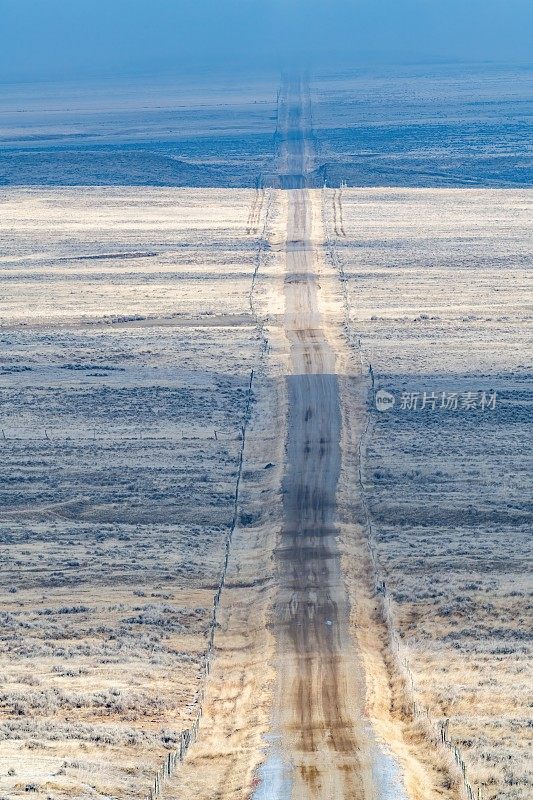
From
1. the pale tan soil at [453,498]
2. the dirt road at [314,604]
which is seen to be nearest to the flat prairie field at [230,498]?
the pale tan soil at [453,498]

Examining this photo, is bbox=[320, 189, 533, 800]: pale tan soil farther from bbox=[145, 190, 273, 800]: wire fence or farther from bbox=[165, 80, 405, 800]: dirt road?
bbox=[145, 190, 273, 800]: wire fence

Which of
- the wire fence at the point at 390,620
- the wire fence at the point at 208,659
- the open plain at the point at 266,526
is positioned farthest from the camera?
the open plain at the point at 266,526

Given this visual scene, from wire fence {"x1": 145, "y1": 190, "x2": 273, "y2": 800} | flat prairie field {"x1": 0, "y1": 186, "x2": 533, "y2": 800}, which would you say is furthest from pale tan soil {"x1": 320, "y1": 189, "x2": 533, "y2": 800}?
wire fence {"x1": 145, "y1": 190, "x2": 273, "y2": 800}

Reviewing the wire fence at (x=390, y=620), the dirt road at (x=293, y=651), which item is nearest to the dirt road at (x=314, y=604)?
the dirt road at (x=293, y=651)

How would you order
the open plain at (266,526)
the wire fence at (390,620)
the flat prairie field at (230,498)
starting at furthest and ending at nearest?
the flat prairie field at (230,498) < the open plain at (266,526) < the wire fence at (390,620)

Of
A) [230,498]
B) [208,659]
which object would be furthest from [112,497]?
[208,659]

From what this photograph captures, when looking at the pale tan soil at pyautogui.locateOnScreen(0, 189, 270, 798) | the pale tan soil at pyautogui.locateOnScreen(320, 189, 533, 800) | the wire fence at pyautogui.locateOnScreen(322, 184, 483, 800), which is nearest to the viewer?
the wire fence at pyautogui.locateOnScreen(322, 184, 483, 800)

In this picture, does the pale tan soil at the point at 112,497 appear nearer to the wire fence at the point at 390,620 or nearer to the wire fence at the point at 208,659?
the wire fence at the point at 208,659

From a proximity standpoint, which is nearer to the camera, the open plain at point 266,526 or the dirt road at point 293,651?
the dirt road at point 293,651
